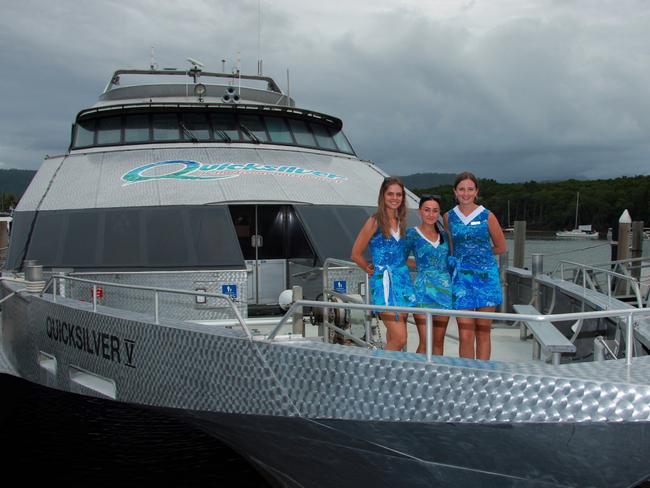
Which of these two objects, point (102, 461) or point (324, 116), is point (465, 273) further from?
point (324, 116)

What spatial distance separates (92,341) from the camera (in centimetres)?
528

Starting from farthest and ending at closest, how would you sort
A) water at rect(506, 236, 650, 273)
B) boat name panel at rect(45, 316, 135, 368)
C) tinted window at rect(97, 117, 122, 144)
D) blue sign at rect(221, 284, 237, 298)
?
water at rect(506, 236, 650, 273) < tinted window at rect(97, 117, 122, 144) < blue sign at rect(221, 284, 237, 298) < boat name panel at rect(45, 316, 135, 368)

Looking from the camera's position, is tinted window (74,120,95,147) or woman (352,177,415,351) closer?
woman (352,177,415,351)

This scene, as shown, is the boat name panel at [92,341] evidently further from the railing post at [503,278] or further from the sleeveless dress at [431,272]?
the railing post at [503,278]

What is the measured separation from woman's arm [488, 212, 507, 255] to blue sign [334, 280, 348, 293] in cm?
290

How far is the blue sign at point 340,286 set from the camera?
682 cm

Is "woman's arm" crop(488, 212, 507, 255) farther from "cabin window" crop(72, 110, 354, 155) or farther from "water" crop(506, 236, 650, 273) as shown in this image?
"water" crop(506, 236, 650, 273)

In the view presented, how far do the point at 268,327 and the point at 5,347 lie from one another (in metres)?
3.41

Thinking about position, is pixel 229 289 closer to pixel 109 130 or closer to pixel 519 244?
pixel 109 130

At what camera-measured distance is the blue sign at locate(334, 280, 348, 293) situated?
6.82m

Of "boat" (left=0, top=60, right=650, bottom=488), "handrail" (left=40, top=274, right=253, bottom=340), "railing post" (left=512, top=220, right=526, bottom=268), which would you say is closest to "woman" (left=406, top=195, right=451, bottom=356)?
"boat" (left=0, top=60, right=650, bottom=488)

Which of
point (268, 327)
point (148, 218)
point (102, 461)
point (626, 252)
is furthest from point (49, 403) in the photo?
point (626, 252)

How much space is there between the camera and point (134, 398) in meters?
4.83

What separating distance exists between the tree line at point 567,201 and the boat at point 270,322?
207 ft
